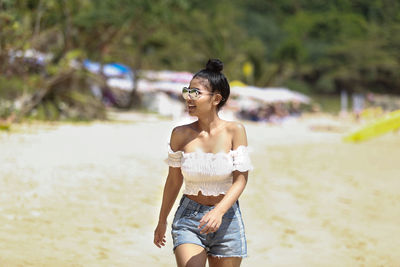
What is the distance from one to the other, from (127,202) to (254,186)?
269 centimetres

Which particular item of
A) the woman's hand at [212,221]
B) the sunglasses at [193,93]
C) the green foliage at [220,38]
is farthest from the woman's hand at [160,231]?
the green foliage at [220,38]

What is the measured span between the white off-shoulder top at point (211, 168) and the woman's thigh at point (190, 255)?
257mm

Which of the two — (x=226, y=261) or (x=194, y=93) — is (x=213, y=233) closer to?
(x=226, y=261)

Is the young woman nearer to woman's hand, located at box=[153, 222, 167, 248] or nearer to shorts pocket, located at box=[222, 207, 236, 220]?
shorts pocket, located at box=[222, 207, 236, 220]

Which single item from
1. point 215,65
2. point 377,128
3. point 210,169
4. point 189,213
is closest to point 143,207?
point 189,213

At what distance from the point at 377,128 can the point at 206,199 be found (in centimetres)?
1713

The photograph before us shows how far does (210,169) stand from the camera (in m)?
2.69

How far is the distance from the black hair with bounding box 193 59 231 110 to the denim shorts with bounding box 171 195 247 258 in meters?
0.56

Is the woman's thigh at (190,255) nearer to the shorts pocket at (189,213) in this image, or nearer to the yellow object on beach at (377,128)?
the shorts pocket at (189,213)

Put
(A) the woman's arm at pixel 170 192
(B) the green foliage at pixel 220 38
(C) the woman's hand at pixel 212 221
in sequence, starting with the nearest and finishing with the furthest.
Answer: (C) the woman's hand at pixel 212 221
(A) the woman's arm at pixel 170 192
(B) the green foliage at pixel 220 38

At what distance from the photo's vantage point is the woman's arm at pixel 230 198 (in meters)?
2.59

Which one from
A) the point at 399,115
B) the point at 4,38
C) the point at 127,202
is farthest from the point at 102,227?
the point at 399,115

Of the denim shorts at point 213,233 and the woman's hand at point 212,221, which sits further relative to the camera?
the denim shorts at point 213,233

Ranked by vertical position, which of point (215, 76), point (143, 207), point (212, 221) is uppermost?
point (215, 76)
